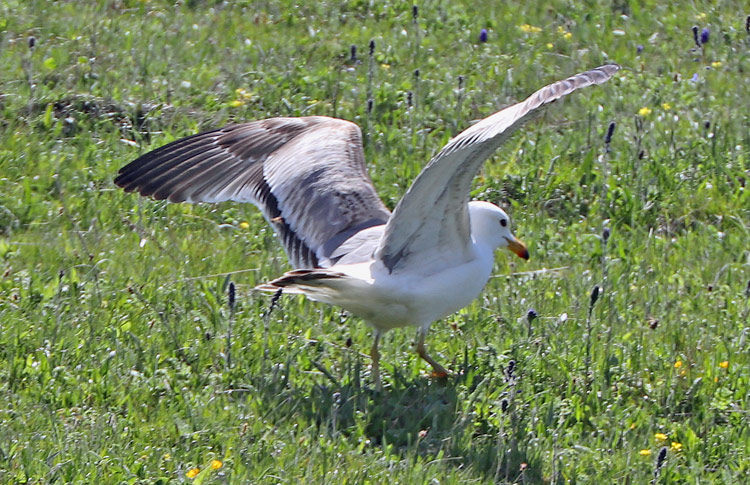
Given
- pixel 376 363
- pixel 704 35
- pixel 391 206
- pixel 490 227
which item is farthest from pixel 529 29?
pixel 376 363

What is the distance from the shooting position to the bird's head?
19.1 ft

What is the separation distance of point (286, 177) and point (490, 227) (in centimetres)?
97

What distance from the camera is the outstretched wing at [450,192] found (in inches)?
172

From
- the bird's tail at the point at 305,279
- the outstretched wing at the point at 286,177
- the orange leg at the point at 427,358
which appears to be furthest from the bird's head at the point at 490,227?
the bird's tail at the point at 305,279

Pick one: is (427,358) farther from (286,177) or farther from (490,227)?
(286,177)

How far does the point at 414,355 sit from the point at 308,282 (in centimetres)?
75

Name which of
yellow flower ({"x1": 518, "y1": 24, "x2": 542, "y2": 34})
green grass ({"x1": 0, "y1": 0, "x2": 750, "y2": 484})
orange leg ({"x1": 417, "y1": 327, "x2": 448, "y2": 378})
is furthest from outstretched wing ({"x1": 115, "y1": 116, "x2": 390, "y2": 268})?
yellow flower ({"x1": 518, "y1": 24, "x2": 542, "y2": 34})

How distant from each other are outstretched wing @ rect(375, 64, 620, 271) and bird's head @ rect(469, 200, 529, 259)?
455mm

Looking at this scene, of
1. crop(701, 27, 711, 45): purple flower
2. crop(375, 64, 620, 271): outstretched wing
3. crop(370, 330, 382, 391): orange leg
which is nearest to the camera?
crop(375, 64, 620, 271): outstretched wing

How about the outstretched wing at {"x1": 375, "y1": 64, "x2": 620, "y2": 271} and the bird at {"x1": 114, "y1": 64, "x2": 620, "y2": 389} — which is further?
the bird at {"x1": 114, "y1": 64, "x2": 620, "y2": 389}

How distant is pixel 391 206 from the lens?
6.99 metres

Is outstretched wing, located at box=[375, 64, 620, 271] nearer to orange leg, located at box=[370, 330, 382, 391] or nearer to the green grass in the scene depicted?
orange leg, located at box=[370, 330, 382, 391]

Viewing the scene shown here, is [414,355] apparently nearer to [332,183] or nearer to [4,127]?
[332,183]

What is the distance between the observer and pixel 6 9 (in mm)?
8289
